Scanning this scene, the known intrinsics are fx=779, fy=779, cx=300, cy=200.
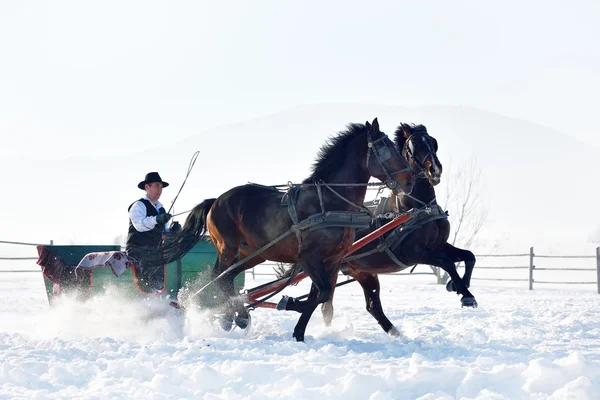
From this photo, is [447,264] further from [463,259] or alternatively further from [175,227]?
[175,227]

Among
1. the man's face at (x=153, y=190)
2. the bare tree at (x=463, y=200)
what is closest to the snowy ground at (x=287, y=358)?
the man's face at (x=153, y=190)

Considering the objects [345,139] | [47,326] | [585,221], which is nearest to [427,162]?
[345,139]

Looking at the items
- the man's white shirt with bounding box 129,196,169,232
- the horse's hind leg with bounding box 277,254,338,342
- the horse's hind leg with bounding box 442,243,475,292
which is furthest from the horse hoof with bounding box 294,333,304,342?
the man's white shirt with bounding box 129,196,169,232

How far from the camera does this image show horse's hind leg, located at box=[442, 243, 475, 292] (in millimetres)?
8326

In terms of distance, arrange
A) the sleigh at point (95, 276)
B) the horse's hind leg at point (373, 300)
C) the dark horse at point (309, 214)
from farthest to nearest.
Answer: the horse's hind leg at point (373, 300) < the sleigh at point (95, 276) < the dark horse at point (309, 214)

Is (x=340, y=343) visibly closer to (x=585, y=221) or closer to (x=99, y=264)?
(x=99, y=264)

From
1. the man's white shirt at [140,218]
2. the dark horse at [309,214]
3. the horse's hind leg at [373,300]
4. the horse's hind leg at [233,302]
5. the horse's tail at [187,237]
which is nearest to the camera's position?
the dark horse at [309,214]

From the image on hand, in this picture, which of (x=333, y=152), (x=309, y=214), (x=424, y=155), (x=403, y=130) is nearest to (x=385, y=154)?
(x=333, y=152)

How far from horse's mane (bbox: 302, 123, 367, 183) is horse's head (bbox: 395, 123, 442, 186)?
0.92m

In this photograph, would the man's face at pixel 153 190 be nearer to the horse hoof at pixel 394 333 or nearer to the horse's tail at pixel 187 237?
the horse's tail at pixel 187 237

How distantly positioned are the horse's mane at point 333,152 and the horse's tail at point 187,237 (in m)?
1.54

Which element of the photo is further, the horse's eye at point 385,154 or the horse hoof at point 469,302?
the horse hoof at point 469,302

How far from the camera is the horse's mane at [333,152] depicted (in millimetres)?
7818

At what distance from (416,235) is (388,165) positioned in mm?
1358
